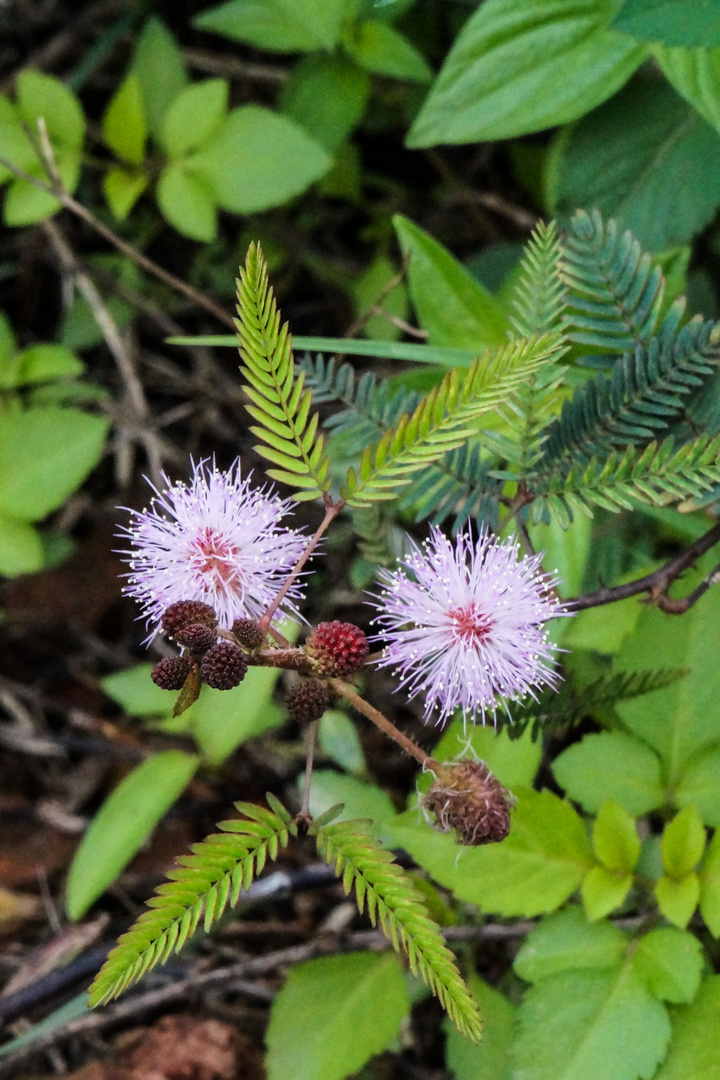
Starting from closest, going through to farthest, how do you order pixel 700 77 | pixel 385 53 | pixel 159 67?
pixel 700 77 → pixel 385 53 → pixel 159 67

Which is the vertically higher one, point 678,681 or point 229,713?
point 678,681

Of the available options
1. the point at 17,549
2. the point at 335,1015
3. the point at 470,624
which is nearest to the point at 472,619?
the point at 470,624

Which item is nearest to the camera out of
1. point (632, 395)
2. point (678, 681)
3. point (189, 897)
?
point (189, 897)

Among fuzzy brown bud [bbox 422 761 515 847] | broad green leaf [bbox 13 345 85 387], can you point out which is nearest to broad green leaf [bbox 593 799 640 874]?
fuzzy brown bud [bbox 422 761 515 847]

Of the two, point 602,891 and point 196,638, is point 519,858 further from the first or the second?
point 196,638

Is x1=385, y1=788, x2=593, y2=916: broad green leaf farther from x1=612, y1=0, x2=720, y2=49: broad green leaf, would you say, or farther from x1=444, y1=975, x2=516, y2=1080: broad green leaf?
x1=612, y1=0, x2=720, y2=49: broad green leaf

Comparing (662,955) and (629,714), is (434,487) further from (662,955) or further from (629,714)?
(662,955)
